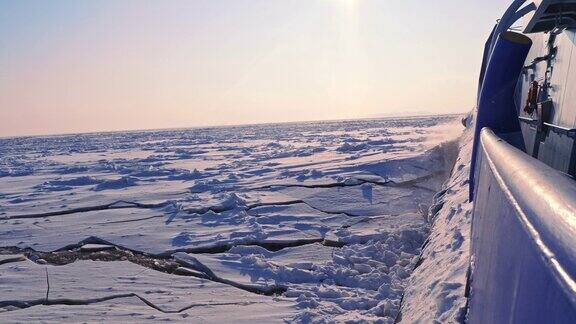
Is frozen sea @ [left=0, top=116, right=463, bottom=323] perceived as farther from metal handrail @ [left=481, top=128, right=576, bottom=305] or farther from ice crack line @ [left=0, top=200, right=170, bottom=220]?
metal handrail @ [left=481, top=128, right=576, bottom=305]

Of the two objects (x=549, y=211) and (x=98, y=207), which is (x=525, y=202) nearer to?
(x=549, y=211)

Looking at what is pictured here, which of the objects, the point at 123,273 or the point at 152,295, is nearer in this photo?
the point at 152,295

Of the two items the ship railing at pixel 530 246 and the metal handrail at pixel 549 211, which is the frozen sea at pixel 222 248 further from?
the metal handrail at pixel 549 211

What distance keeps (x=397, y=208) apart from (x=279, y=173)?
167 inches

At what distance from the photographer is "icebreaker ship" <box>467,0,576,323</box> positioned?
0.66m

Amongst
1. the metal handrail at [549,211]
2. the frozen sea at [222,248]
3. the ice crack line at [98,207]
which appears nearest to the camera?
the metal handrail at [549,211]

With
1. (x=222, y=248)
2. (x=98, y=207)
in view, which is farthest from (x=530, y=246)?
(x=98, y=207)

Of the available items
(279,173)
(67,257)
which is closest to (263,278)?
(67,257)

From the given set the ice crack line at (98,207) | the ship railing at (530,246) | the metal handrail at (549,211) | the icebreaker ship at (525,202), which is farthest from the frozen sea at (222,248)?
the metal handrail at (549,211)

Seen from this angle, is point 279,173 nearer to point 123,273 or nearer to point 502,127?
point 123,273

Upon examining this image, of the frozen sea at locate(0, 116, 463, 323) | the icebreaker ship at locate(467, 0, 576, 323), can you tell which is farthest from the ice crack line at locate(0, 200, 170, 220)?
the icebreaker ship at locate(467, 0, 576, 323)

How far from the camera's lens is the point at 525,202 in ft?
2.95

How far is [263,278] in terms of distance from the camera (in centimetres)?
415

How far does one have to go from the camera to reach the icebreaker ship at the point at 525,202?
0.66 metres
